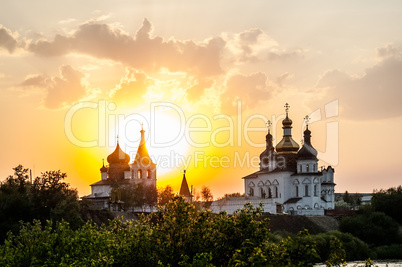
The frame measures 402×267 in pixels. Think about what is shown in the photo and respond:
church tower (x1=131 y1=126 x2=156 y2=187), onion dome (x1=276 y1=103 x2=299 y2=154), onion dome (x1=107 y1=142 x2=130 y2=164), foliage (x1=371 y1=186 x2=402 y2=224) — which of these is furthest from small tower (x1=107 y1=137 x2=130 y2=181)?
foliage (x1=371 y1=186 x2=402 y2=224)

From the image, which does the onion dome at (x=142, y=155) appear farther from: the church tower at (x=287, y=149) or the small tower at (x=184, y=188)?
the church tower at (x=287, y=149)

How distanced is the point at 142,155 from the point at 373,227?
3843 cm

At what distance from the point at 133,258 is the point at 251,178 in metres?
72.6

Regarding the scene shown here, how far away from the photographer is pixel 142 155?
3885 inches

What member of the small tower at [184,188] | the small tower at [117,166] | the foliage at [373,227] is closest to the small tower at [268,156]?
the small tower at [184,188]

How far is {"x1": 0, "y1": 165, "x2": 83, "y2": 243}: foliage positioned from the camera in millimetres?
45978

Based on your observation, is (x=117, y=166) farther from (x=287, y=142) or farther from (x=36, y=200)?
(x=36, y=200)

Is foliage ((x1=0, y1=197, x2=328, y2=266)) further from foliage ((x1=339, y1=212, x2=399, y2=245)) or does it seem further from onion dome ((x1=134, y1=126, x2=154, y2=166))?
onion dome ((x1=134, y1=126, x2=154, y2=166))

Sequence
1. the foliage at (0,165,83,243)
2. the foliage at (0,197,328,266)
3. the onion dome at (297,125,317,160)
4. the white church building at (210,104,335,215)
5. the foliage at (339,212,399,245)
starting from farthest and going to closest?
the onion dome at (297,125,317,160), the white church building at (210,104,335,215), the foliage at (339,212,399,245), the foliage at (0,165,83,243), the foliage at (0,197,328,266)

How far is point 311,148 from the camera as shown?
9350 centimetres

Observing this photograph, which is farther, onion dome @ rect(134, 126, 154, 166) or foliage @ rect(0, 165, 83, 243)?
onion dome @ rect(134, 126, 154, 166)

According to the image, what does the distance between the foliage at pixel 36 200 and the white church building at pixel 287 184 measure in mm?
36832

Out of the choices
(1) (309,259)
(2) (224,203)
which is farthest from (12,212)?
(2) (224,203)

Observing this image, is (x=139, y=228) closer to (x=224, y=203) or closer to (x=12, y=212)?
(x=12, y=212)
